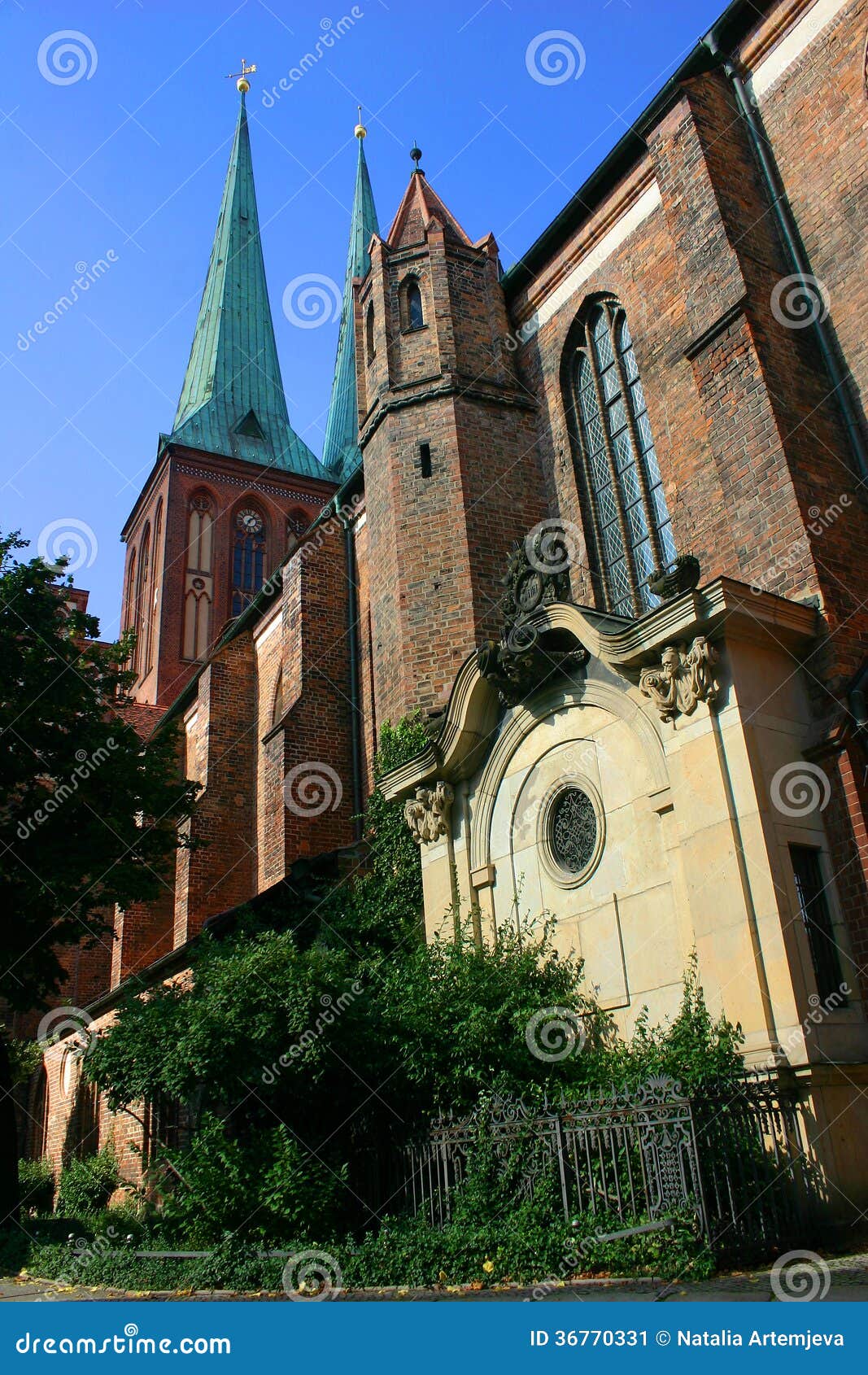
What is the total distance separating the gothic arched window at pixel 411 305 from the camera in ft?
60.8

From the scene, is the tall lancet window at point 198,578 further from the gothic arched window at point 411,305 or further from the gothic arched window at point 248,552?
the gothic arched window at point 411,305

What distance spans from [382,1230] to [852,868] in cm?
468

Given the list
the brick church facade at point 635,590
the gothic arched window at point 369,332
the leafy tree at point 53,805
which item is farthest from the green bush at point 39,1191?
the gothic arched window at point 369,332

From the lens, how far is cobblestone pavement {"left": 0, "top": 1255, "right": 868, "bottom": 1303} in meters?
5.76

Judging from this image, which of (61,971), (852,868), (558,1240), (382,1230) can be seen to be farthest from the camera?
(61,971)

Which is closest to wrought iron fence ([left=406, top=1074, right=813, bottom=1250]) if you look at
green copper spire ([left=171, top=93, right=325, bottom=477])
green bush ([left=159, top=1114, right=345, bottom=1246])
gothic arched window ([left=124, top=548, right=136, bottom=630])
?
green bush ([left=159, top=1114, right=345, bottom=1246])

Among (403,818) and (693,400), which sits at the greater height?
(693,400)

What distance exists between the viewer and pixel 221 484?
43125 mm

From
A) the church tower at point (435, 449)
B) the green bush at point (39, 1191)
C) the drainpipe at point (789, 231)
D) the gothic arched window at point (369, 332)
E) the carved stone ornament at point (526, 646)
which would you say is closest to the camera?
the carved stone ornament at point (526, 646)

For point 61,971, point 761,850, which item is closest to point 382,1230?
point 761,850

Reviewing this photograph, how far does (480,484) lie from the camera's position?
16859 mm

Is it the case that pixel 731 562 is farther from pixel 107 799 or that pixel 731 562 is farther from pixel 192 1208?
pixel 107 799

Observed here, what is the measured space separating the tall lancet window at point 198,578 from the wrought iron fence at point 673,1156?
33929 millimetres

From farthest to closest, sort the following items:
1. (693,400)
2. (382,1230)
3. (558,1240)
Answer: (693,400) → (382,1230) → (558,1240)
